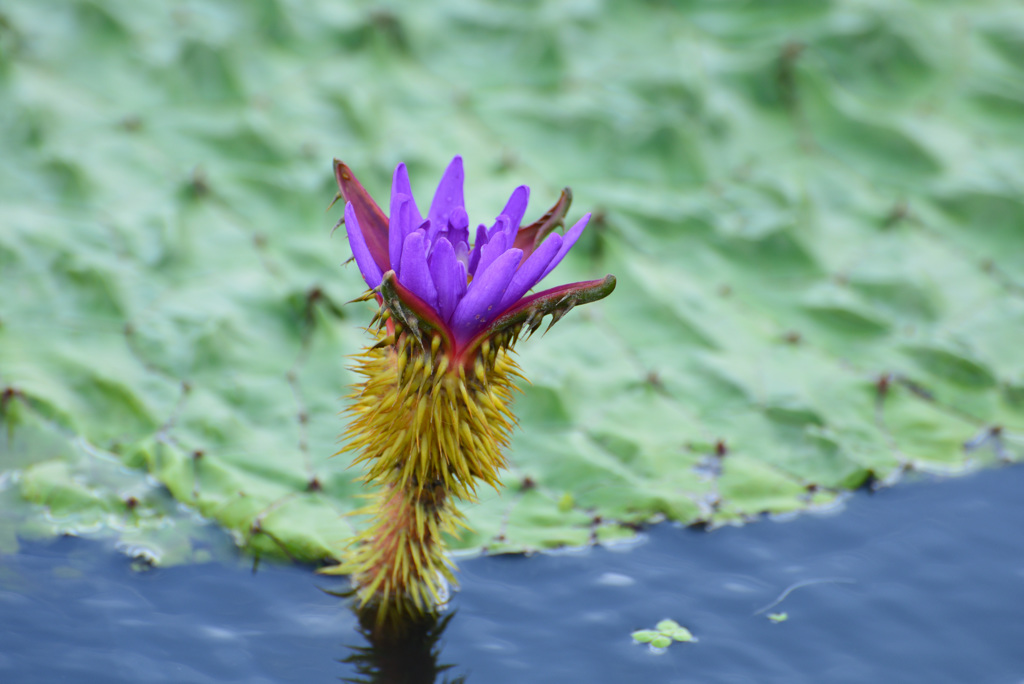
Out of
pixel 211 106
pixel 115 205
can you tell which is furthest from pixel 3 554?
pixel 211 106

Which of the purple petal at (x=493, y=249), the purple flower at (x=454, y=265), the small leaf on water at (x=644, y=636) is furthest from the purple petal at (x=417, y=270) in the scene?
the small leaf on water at (x=644, y=636)

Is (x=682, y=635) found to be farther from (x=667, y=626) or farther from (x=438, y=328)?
(x=438, y=328)

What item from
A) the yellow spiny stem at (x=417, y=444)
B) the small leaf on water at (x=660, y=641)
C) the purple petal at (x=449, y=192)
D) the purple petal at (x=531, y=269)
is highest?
the purple petal at (x=449, y=192)

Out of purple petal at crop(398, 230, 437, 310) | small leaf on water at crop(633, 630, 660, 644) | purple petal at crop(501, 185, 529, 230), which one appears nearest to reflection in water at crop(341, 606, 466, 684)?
small leaf on water at crop(633, 630, 660, 644)

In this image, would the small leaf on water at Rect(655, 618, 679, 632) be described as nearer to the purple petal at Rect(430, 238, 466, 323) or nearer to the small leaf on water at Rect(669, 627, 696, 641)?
the small leaf on water at Rect(669, 627, 696, 641)

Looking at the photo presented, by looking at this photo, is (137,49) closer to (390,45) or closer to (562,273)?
(390,45)

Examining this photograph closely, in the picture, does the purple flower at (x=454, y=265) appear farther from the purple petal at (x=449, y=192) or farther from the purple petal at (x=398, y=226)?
the purple petal at (x=449, y=192)

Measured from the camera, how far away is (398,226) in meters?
1.91

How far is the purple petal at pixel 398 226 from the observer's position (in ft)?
6.22

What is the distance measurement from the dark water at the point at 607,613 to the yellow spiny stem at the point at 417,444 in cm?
22

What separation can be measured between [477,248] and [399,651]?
1.18 metres

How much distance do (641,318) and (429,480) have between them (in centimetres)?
169

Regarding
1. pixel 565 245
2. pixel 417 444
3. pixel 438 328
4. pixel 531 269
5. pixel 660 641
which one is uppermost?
pixel 565 245

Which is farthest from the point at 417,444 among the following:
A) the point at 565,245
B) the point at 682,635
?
the point at 682,635
